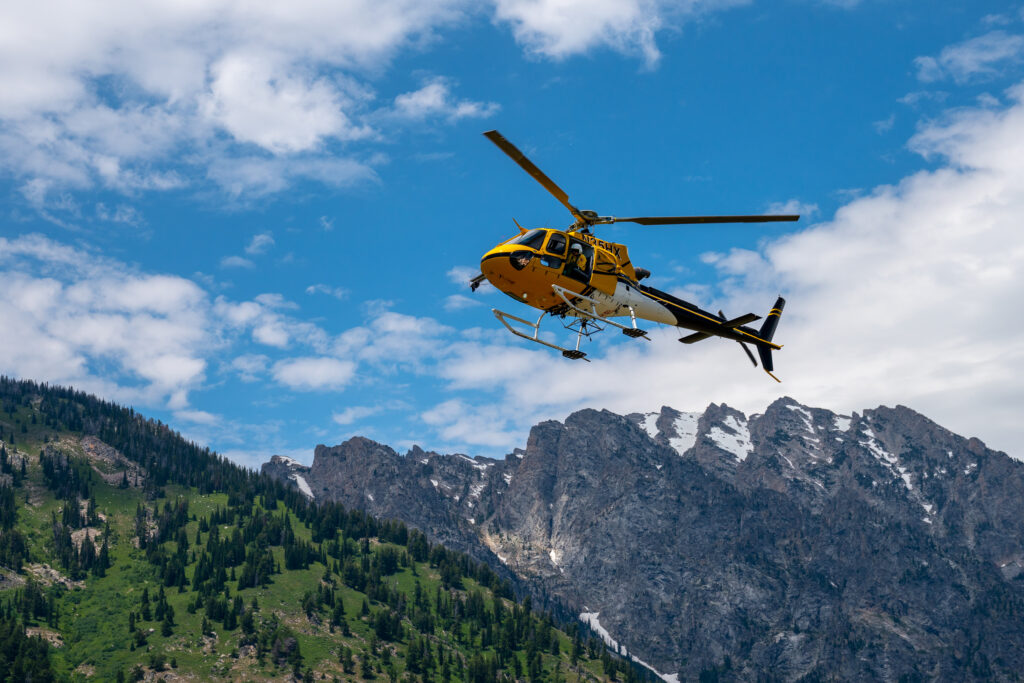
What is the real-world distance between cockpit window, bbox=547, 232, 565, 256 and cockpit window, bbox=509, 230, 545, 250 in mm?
542

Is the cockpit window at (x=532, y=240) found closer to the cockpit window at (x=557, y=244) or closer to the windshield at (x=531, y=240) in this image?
the windshield at (x=531, y=240)

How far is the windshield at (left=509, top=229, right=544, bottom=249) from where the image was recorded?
55.6 m

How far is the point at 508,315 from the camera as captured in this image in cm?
5700

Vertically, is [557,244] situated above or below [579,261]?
above

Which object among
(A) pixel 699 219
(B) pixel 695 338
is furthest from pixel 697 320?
(A) pixel 699 219

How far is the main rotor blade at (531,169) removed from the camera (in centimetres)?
4922

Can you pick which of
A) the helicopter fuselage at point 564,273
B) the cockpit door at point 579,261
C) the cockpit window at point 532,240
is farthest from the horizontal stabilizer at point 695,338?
the cockpit window at point 532,240

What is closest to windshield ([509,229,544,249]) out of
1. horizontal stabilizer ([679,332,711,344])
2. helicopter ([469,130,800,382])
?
helicopter ([469,130,800,382])

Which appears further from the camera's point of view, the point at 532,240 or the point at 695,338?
the point at 695,338

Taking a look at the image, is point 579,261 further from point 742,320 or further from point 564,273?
point 742,320

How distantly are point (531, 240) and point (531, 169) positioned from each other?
5.09m

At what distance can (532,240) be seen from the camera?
183 feet

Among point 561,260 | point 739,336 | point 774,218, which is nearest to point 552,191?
point 561,260

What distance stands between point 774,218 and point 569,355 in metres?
14.5
